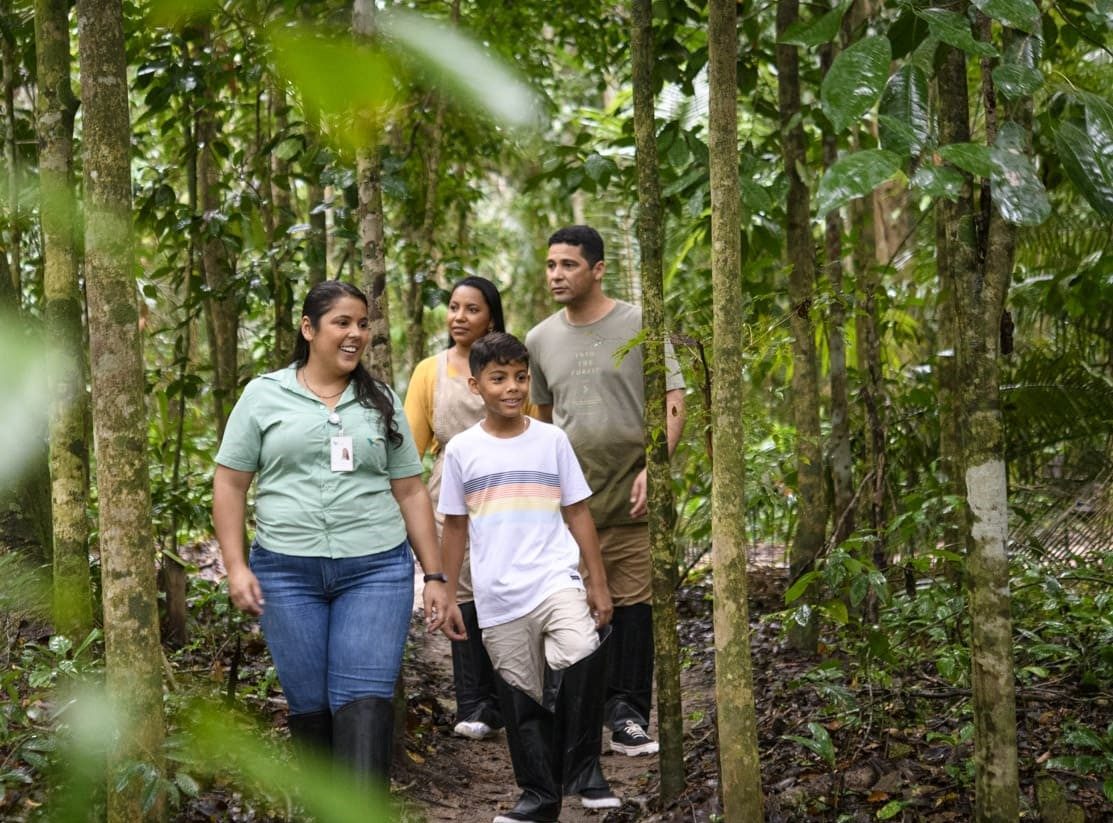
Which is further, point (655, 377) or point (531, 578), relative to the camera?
point (531, 578)

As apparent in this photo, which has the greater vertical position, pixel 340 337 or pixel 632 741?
pixel 340 337

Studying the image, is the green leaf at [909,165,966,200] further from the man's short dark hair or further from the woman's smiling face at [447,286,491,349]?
the woman's smiling face at [447,286,491,349]

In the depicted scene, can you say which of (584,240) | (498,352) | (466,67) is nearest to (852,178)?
(466,67)

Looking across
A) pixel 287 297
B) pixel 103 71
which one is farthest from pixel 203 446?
pixel 103 71

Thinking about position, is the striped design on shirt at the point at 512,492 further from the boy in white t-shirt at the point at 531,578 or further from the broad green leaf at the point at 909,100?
the broad green leaf at the point at 909,100

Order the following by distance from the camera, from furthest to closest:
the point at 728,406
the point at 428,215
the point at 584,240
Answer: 1. the point at 428,215
2. the point at 584,240
3. the point at 728,406

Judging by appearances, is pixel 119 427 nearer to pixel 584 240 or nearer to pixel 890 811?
pixel 890 811

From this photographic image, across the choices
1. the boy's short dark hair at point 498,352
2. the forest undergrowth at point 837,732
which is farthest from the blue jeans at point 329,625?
the boy's short dark hair at point 498,352

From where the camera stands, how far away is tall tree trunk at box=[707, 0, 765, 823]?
282 centimetres

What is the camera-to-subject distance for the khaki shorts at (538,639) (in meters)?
3.81

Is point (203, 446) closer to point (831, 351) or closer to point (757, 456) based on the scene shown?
point (757, 456)

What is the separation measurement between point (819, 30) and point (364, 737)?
2274 millimetres

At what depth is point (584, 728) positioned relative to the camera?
155 inches

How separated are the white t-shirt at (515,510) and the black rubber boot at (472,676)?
1.13 meters
